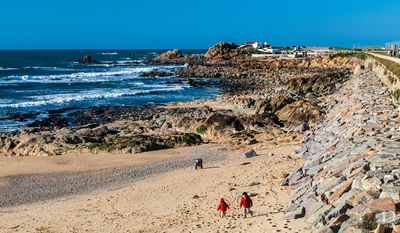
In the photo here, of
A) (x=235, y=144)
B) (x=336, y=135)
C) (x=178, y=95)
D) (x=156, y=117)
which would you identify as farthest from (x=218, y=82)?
(x=336, y=135)

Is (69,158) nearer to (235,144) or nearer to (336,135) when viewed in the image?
(235,144)

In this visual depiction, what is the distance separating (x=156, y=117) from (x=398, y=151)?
21.7m

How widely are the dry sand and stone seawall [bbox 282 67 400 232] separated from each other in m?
0.60

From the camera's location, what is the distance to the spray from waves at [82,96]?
133 ft

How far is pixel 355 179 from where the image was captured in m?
9.98

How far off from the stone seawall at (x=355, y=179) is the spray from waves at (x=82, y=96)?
2942cm

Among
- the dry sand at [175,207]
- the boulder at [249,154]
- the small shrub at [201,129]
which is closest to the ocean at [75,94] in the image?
the small shrub at [201,129]

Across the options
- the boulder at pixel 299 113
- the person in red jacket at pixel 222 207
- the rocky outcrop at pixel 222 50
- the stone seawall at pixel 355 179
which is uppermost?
the rocky outcrop at pixel 222 50

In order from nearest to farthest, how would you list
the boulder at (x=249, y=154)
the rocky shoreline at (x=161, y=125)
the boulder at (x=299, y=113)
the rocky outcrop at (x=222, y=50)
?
the boulder at (x=249, y=154) → the rocky shoreline at (x=161, y=125) → the boulder at (x=299, y=113) → the rocky outcrop at (x=222, y=50)

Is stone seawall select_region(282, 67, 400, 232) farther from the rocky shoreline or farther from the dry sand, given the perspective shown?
the rocky shoreline

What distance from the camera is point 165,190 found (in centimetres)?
1576

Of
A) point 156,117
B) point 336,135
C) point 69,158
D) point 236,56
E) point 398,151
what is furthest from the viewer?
point 236,56

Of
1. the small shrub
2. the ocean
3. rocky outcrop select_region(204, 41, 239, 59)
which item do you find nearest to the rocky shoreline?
the small shrub

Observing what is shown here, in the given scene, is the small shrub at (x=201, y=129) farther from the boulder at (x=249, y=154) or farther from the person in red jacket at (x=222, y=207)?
the person in red jacket at (x=222, y=207)
